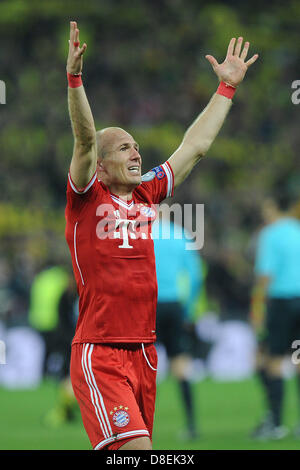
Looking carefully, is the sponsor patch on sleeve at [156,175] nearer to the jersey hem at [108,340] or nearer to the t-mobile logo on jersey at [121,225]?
the t-mobile logo on jersey at [121,225]

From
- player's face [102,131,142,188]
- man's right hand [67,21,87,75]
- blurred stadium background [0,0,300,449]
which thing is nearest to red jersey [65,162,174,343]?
player's face [102,131,142,188]

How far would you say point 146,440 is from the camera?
4.51 meters

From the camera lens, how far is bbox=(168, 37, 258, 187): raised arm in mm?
5348

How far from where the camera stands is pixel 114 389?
15.0 feet

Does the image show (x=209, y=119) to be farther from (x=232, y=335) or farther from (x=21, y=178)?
(x=21, y=178)

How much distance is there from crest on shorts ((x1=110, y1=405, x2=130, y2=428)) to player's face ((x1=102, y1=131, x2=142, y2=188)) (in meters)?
1.17

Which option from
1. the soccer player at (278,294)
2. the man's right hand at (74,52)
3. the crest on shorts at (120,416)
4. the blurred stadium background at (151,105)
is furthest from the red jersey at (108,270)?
the blurred stadium background at (151,105)

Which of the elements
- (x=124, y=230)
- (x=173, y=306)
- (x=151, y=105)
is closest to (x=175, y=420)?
(x=173, y=306)

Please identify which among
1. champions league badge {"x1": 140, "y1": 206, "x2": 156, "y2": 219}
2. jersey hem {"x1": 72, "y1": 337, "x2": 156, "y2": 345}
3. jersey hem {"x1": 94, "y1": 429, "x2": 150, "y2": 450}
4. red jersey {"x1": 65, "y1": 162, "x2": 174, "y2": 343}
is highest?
champions league badge {"x1": 140, "y1": 206, "x2": 156, "y2": 219}

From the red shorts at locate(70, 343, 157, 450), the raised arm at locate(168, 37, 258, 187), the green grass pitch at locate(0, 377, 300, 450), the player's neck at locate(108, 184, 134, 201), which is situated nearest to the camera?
the red shorts at locate(70, 343, 157, 450)

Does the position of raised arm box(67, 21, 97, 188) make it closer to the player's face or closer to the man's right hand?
the man's right hand

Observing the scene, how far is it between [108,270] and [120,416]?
2.44ft

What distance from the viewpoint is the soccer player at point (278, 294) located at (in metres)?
8.74

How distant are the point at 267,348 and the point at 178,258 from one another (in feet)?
4.42
